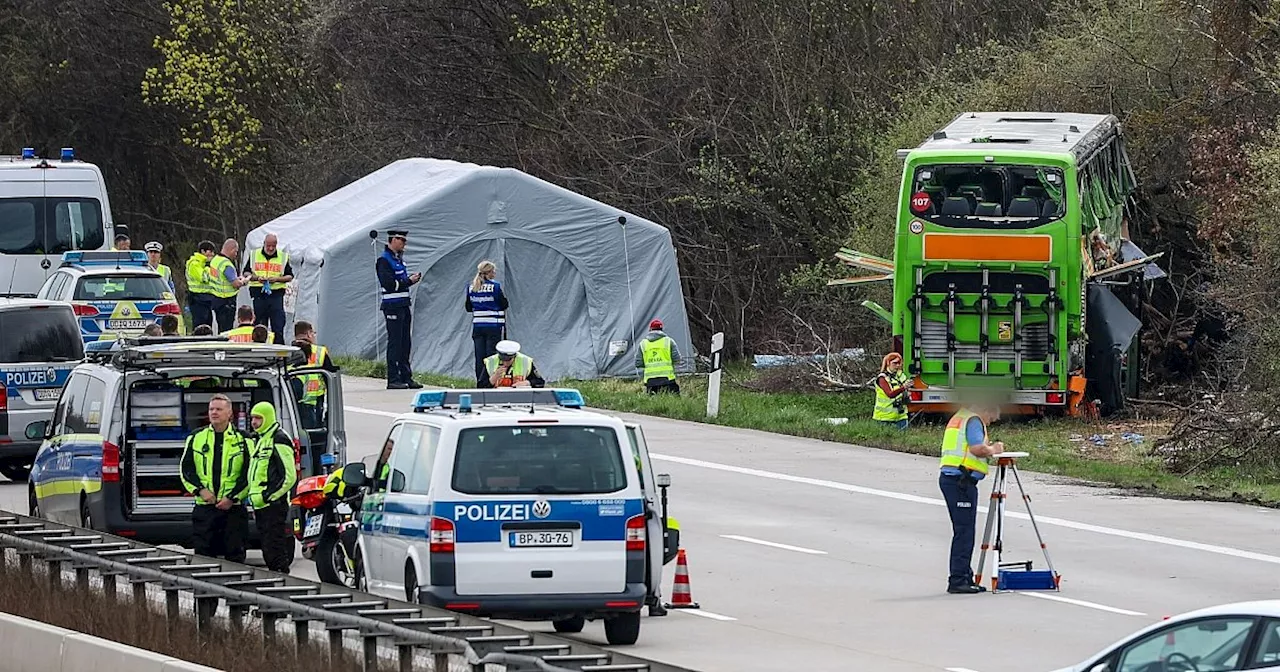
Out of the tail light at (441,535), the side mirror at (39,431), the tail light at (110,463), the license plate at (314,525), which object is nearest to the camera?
the tail light at (441,535)

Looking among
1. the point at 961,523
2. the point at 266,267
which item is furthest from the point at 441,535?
the point at 266,267

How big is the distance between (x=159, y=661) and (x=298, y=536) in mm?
5614

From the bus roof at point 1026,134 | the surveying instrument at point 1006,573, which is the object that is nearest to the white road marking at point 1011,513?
the surveying instrument at point 1006,573

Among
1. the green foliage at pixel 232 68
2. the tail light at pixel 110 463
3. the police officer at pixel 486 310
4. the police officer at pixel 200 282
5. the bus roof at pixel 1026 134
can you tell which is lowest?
the tail light at pixel 110 463

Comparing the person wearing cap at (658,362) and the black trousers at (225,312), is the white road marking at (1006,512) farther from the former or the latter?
the black trousers at (225,312)

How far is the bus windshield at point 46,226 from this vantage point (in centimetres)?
3466

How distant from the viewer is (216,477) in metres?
15.9

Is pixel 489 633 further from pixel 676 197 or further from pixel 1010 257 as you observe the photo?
pixel 676 197

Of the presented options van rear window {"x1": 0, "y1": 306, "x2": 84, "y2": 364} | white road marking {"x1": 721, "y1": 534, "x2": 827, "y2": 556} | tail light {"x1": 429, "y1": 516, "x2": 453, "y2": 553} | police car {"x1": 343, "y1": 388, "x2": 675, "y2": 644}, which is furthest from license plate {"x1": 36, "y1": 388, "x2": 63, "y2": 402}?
tail light {"x1": 429, "y1": 516, "x2": 453, "y2": 553}

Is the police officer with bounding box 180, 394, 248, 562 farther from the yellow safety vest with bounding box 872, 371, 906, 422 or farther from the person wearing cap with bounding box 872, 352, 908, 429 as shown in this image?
the yellow safety vest with bounding box 872, 371, 906, 422

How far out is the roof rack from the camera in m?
14.4

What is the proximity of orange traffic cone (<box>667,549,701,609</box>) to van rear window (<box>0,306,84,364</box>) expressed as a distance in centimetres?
954

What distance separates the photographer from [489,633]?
35.5 ft

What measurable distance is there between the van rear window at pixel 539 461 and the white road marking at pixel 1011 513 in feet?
24.9
